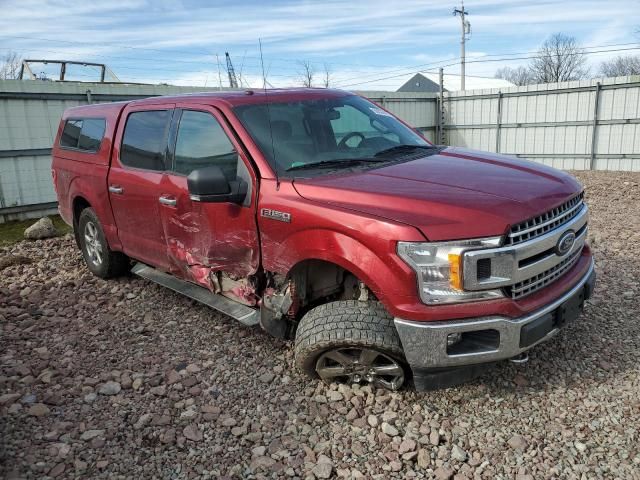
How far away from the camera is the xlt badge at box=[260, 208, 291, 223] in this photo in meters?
3.16

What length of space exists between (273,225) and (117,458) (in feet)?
5.16

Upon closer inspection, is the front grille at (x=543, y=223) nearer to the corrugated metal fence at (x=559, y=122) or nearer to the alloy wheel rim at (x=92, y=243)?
the alloy wheel rim at (x=92, y=243)

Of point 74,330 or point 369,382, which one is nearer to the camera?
point 369,382

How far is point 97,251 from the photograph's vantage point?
223 inches

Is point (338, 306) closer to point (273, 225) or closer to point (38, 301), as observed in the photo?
point (273, 225)

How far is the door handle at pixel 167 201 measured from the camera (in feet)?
13.1

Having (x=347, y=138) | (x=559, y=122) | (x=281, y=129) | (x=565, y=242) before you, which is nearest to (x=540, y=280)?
(x=565, y=242)

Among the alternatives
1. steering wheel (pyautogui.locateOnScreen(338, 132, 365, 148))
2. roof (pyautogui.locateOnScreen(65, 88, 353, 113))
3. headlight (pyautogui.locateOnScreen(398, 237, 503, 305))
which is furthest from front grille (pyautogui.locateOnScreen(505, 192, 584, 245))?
roof (pyautogui.locateOnScreen(65, 88, 353, 113))

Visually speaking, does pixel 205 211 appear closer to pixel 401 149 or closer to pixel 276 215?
pixel 276 215

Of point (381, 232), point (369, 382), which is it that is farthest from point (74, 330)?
point (381, 232)

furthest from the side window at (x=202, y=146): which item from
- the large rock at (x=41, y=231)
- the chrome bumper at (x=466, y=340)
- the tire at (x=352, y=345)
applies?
the large rock at (x=41, y=231)

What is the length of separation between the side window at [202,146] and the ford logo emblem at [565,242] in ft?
6.77

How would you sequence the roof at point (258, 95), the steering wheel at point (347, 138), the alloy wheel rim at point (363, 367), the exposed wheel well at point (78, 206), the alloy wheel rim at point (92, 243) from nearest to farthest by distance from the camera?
the alloy wheel rim at point (363, 367) < the steering wheel at point (347, 138) < the roof at point (258, 95) < the alloy wheel rim at point (92, 243) < the exposed wheel well at point (78, 206)

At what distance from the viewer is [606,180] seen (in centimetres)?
1200
